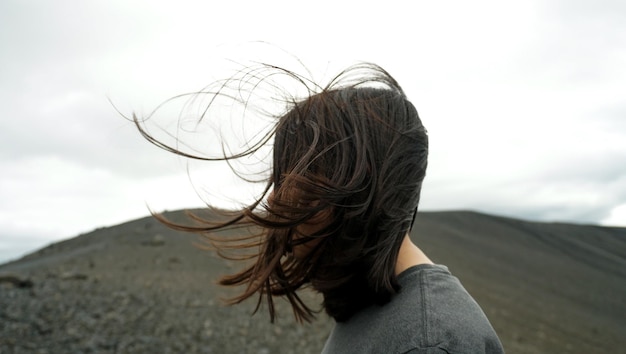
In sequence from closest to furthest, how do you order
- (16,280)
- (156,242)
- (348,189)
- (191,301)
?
1. (348,189)
2. (191,301)
3. (16,280)
4. (156,242)

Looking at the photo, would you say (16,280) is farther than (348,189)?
Yes

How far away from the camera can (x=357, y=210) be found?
1079 mm

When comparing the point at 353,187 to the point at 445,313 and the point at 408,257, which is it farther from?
the point at 445,313

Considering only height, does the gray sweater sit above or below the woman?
below

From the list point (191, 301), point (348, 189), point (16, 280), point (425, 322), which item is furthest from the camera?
point (16, 280)

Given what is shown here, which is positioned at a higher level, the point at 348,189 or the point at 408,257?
the point at 348,189

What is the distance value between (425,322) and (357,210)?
0.26 m

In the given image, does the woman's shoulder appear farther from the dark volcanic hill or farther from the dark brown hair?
the dark volcanic hill

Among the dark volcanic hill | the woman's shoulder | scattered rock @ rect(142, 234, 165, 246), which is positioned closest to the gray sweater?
the woman's shoulder

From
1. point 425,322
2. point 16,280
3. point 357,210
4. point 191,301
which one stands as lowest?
point 191,301

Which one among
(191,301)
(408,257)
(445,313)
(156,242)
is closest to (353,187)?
(408,257)

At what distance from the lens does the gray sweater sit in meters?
0.89

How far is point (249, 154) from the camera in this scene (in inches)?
52.1

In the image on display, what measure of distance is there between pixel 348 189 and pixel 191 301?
9.13 metres
